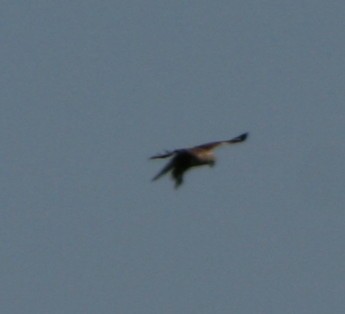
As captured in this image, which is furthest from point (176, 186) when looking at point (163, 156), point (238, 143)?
point (238, 143)

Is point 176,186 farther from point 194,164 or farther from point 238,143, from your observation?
point 238,143

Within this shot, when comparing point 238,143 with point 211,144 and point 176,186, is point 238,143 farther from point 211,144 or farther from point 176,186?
point 176,186

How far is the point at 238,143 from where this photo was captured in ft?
129

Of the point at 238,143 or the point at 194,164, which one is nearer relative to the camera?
the point at 194,164

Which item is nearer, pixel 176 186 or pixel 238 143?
pixel 176 186

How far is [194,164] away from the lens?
35.7 metres

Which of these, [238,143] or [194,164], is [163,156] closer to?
[194,164]

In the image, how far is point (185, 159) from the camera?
3556 cm

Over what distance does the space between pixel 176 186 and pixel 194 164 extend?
1.88 m

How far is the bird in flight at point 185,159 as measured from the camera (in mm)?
35000

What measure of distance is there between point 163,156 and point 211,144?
7.74 ft

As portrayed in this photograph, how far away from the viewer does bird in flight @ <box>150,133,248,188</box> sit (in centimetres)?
3500

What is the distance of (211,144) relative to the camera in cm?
3697

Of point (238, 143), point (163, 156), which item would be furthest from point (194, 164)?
point (238, 143)
